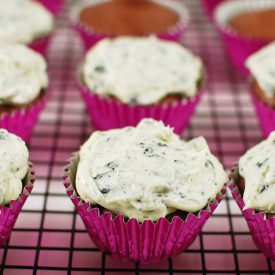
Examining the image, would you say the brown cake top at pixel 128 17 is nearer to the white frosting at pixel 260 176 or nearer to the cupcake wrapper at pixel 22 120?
the cupcake wrapper at pixel 22 120

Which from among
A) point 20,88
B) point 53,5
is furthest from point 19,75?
point 53,5

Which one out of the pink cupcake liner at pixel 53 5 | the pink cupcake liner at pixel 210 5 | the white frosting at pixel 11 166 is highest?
the white frosting at pixel 11 166

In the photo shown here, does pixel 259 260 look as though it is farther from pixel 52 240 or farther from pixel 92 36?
pixel 92 36

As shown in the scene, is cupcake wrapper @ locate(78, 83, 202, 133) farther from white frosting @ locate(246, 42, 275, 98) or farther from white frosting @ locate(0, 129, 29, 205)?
white frosting @ locate(0, 129, 29, 205)

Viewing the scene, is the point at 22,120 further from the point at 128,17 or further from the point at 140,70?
the point at 128,17

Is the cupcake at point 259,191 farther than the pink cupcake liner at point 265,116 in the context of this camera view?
No

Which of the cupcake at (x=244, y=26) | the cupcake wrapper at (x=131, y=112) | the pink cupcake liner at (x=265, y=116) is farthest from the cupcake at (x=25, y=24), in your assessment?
the pink cupcake liner at (x=265, y=116)
